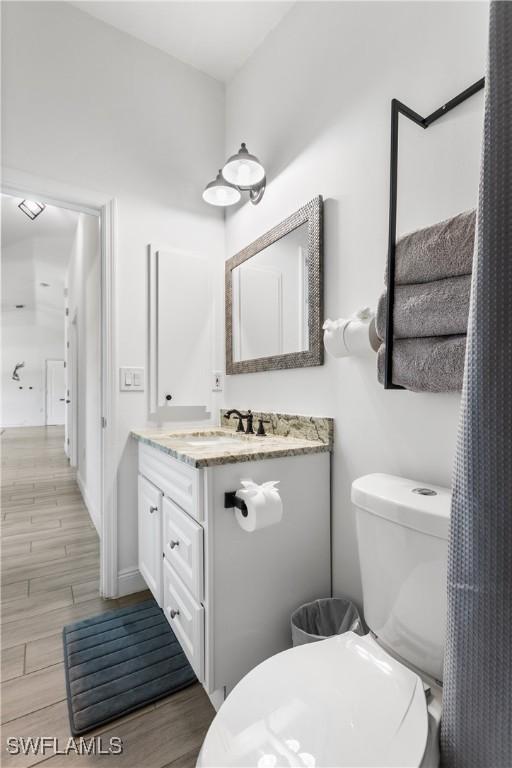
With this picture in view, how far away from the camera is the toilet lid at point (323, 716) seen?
635 millimetres

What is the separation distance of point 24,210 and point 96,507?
9.01 feet

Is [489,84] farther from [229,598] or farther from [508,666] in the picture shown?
[229,598]

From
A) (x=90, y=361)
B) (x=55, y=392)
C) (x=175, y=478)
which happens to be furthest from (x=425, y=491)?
(x=55, y=392)

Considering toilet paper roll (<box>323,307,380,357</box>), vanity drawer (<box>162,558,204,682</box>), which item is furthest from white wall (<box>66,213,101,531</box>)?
toilet paper roll (<box>323,307,380,357</box>)

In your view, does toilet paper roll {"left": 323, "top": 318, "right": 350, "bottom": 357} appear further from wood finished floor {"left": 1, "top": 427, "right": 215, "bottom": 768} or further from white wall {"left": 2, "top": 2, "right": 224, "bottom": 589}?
wood finished floor {"left": 1, "top": 427, "right": 215, "bottom": 768}

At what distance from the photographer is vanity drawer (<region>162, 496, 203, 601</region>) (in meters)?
1.20

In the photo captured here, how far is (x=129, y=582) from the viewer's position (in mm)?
1920

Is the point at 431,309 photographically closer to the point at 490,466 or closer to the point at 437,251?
the point at 437,251

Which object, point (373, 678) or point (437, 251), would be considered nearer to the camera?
point (373, 678)

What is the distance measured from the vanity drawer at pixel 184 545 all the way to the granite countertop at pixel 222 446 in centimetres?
22

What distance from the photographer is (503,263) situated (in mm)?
596

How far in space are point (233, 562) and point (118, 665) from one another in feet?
2.21

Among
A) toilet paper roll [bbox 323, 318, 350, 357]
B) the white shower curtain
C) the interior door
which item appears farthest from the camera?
the interior door

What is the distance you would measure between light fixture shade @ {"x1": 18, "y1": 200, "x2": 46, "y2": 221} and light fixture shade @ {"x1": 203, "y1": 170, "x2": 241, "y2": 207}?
224 cm
